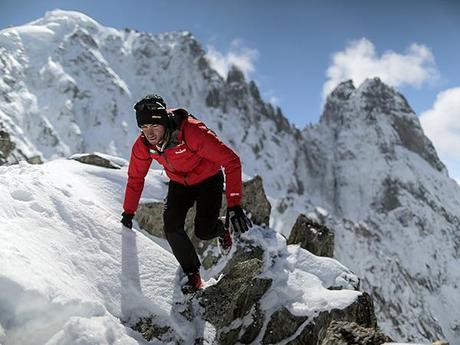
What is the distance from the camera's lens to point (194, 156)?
6.61 m

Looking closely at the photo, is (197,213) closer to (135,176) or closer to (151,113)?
(135,176)

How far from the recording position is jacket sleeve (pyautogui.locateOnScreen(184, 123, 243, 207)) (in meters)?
6.38

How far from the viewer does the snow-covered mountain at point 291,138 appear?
9869cm

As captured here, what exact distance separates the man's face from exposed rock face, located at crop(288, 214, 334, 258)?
6.97m

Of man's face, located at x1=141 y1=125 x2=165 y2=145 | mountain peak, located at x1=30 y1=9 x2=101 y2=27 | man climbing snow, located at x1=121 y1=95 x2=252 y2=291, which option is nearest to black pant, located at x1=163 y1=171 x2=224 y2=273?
man climbing snow, located at x1=121 y1=95 x2=252 y2=291

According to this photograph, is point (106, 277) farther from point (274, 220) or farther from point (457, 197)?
point (457, 197)

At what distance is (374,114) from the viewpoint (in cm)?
15625

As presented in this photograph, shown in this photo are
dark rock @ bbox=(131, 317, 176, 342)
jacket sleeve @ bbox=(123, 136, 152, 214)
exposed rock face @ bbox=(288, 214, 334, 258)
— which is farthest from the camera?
exposed rock face @ bbox=(288, 214, 334, 258)

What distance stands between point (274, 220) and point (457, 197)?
7814 centimetres

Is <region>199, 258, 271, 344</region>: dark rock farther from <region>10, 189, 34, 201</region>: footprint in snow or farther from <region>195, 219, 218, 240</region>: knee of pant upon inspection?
<region>10, 189, 34, 201</region>: footprint in snow

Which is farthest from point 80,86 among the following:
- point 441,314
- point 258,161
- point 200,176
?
point 200,176

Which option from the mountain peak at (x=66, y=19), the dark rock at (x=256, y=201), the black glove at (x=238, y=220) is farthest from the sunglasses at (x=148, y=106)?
the mountain peak at (x=66, y=19)

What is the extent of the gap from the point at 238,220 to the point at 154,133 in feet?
5.43

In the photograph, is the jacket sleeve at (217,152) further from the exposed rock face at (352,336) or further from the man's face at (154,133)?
the exposed rock face at (352,336)
